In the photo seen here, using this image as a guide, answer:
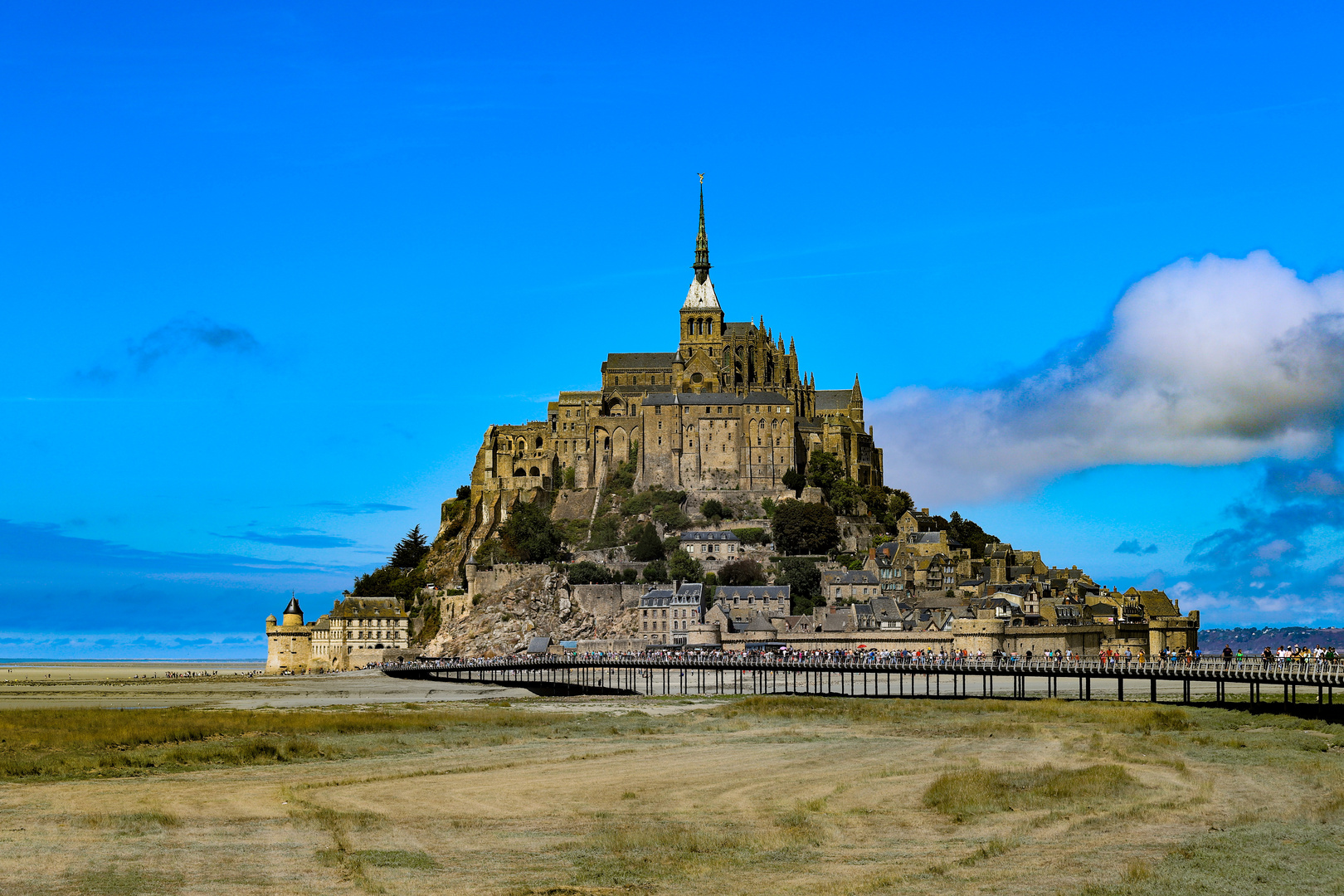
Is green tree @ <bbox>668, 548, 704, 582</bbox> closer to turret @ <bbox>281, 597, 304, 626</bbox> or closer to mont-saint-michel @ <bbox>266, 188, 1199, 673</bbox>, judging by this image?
mont-saint-michel @ <bbox>266, 188, 1199, 673</bbox>

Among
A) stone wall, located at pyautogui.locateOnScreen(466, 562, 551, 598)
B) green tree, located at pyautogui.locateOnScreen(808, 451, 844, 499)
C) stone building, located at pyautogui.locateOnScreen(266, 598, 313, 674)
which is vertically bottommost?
stone building, located at pyautogui.locateOnScreen(266, 598, 313, 674)

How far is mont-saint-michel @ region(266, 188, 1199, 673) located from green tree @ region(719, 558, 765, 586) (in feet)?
0.55

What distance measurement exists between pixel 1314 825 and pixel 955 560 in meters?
102

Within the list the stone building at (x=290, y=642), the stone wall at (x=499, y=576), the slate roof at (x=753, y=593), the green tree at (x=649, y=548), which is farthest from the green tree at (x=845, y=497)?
the stone building at (x=290, y=642)

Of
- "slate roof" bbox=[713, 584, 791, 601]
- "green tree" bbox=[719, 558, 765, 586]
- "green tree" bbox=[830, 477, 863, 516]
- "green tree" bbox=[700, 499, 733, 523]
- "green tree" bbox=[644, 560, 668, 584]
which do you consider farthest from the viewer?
"green tree" bbox=[830, 477, 863, 516]

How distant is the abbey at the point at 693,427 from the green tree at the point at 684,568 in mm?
12683

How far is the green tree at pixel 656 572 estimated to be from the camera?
13216 cm

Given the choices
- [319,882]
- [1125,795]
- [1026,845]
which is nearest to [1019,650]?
[1125,795]

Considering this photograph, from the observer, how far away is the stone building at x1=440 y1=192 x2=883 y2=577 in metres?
144

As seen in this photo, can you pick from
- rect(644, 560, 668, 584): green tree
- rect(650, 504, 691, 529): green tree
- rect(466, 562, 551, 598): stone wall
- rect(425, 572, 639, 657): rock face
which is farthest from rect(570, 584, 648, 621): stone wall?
rect(650, 504, 691, 529): green tree

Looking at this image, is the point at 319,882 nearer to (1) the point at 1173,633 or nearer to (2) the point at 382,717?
(2) the point at 382,717

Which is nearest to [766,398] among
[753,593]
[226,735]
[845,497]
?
[845,497]

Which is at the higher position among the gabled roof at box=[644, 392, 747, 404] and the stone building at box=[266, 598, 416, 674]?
the gabled roof at box=[644, 392, 747, 404]

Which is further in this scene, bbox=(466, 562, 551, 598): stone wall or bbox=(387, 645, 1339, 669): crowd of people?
bbox=(466, 562, 551, 598): stone wall
